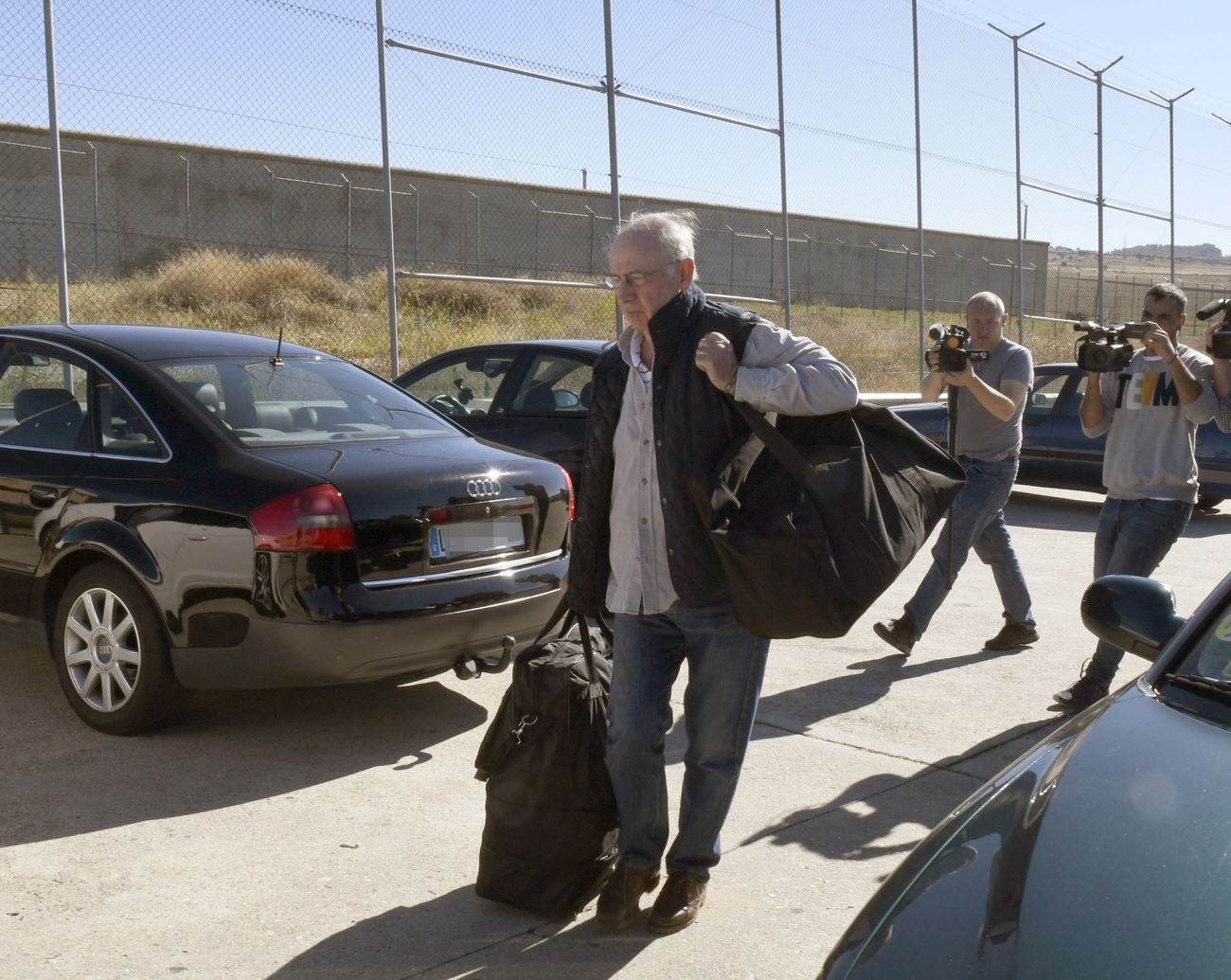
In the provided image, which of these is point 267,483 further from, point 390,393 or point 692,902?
point 692,902

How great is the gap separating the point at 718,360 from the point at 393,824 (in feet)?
6.53

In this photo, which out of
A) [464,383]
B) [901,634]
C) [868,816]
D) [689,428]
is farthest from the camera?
[464,383]

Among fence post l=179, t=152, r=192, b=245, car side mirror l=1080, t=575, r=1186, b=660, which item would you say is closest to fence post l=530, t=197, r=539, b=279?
fence post l=179, t=152, r=192, b=245

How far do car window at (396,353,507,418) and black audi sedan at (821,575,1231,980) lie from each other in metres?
6.46

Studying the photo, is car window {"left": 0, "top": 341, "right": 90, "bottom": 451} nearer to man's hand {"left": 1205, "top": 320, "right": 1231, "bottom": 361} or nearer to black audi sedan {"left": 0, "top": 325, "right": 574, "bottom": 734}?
black audi sedan {"left": 0, "top": 325, "right": 574, "bottom": 734}

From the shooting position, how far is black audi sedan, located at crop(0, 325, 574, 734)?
477cm

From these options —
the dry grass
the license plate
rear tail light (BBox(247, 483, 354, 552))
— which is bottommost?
the license plate

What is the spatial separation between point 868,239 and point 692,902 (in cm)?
3462

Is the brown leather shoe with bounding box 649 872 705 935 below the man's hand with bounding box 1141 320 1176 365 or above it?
below

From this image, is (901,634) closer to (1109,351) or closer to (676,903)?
(1109,351)

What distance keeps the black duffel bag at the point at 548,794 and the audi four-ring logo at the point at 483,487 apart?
1552 mm

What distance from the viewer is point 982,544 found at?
692cm

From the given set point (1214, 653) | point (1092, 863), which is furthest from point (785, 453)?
point (1092, 863)

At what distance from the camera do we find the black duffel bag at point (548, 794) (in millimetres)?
3645
